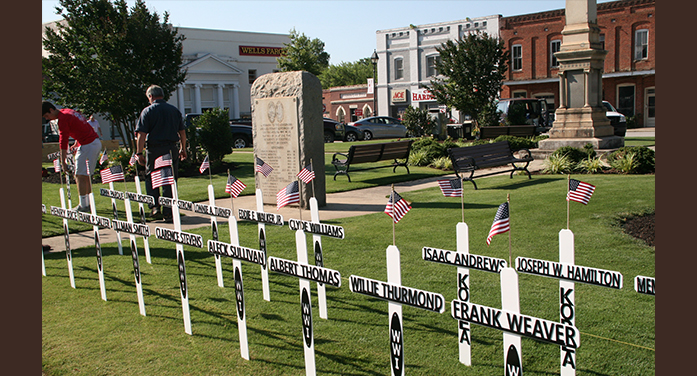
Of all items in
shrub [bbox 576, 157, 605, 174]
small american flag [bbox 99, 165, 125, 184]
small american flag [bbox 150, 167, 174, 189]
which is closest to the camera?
small american flag [bbox 150, 167, 174, 189]

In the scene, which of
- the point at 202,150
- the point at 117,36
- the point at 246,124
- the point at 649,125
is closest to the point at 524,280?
the point at 202,150

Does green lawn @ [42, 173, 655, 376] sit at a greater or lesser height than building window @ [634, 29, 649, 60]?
lesser

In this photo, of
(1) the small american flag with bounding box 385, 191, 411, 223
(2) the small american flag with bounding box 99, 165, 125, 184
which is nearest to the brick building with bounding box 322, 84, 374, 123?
(2) the small american flag with bounding box 99, 165, 125, 184

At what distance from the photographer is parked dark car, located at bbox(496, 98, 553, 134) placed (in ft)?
85.4

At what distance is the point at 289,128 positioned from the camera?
9922 mm

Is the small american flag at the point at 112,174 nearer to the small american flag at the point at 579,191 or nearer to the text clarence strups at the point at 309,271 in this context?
the text clarence strups at the point at 309,271

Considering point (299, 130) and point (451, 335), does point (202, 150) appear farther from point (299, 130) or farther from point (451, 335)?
point (451, 335)

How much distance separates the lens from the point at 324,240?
24.0 feet

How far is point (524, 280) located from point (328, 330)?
2084 mm

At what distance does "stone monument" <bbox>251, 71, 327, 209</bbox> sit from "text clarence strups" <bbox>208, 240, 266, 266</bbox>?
5231 mm

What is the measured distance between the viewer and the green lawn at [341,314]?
3.92 metres

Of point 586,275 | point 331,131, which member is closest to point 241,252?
point 586,275

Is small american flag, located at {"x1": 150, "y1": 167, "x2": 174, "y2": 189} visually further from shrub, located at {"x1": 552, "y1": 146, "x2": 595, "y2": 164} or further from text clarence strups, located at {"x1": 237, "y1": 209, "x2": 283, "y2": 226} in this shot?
shrub, located at {"x1": 552, "y1": 146, "x2": 595, "y2": 164}

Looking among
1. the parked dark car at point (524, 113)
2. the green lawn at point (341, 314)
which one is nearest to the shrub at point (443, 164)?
the green lawn at point (341, 314)
